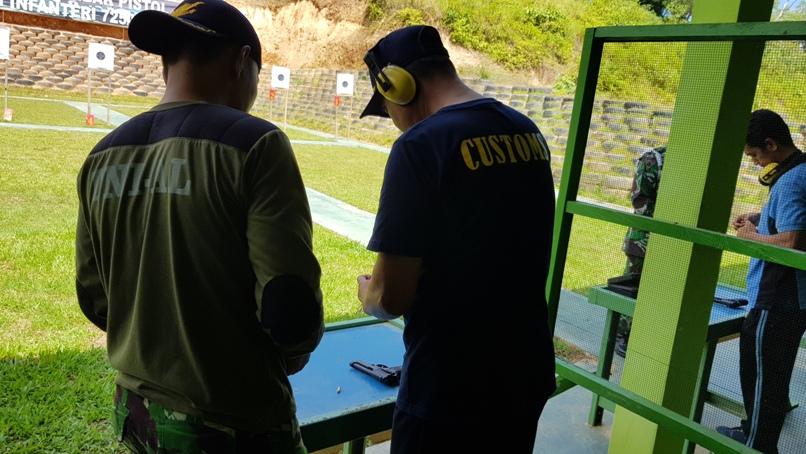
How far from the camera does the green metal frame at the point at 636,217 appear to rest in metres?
1.44

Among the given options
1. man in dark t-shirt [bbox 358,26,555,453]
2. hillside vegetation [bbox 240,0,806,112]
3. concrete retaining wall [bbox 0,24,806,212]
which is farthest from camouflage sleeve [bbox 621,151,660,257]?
hillside vegetation [bbox 240,0,806,112]

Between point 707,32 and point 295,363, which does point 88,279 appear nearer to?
point 295,363

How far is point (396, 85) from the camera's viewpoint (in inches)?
49.3

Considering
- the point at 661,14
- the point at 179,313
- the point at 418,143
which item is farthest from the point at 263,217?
the point at 661,14

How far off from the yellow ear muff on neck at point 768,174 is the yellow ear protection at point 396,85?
0.92 m

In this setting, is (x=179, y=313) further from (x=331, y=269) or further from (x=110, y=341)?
(x=331, y=269)

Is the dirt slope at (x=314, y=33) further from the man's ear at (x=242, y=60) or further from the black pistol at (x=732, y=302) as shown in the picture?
the man's ear at (x=242, y=60)

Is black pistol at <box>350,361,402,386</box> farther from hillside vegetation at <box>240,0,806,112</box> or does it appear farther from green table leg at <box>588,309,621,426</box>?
hillside vegetation at <box>240,0,806,112</box>

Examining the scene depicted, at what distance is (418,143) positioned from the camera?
1107 mm

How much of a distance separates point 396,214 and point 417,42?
1.23ft

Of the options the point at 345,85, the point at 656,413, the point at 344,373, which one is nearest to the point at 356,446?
the point at 344,373

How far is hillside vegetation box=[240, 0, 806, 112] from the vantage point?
23.8 metres

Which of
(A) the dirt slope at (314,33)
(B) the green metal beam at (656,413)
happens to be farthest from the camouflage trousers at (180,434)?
(A) the dirt slope at (314,33)

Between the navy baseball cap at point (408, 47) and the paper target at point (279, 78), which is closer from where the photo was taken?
the navy baseball cap at point (408, 47)
